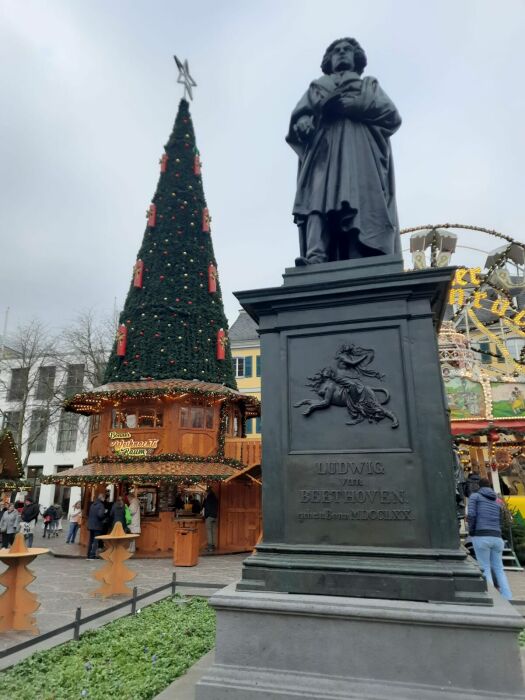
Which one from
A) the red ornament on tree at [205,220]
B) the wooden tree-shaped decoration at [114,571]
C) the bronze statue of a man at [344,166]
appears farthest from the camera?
the red ornament on tree at [205,220]

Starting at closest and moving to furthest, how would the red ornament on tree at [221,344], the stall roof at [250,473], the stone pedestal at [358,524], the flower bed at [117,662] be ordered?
the stone pedestal at [358,524], the flower bed at [117,662], the stall roof at [250,473], the red ornament on tree at [221,344]

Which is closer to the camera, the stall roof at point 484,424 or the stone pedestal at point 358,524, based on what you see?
→ the stone pedestal at point 358,524

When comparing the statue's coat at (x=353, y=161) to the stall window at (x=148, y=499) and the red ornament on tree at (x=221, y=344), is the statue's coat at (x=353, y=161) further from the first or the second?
the stall window at (x=148, y=499)

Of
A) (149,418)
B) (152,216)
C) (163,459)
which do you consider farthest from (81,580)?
(152,216)

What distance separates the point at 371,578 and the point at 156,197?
20.1 m

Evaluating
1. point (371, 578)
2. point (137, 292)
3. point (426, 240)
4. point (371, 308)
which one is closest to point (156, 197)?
point (137, 292)

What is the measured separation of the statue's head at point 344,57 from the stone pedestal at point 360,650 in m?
5.52

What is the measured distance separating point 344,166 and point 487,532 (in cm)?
639

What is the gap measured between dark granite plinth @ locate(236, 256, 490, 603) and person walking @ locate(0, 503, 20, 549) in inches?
544

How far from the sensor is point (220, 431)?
18.3 meters

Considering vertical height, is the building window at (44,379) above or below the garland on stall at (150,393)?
above

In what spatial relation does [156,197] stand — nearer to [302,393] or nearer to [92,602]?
[92,602]

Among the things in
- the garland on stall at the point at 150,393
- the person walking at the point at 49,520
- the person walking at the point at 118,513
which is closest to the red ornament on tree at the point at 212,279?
the garland on stall at the point at 150,393

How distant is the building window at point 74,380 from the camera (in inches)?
1303
